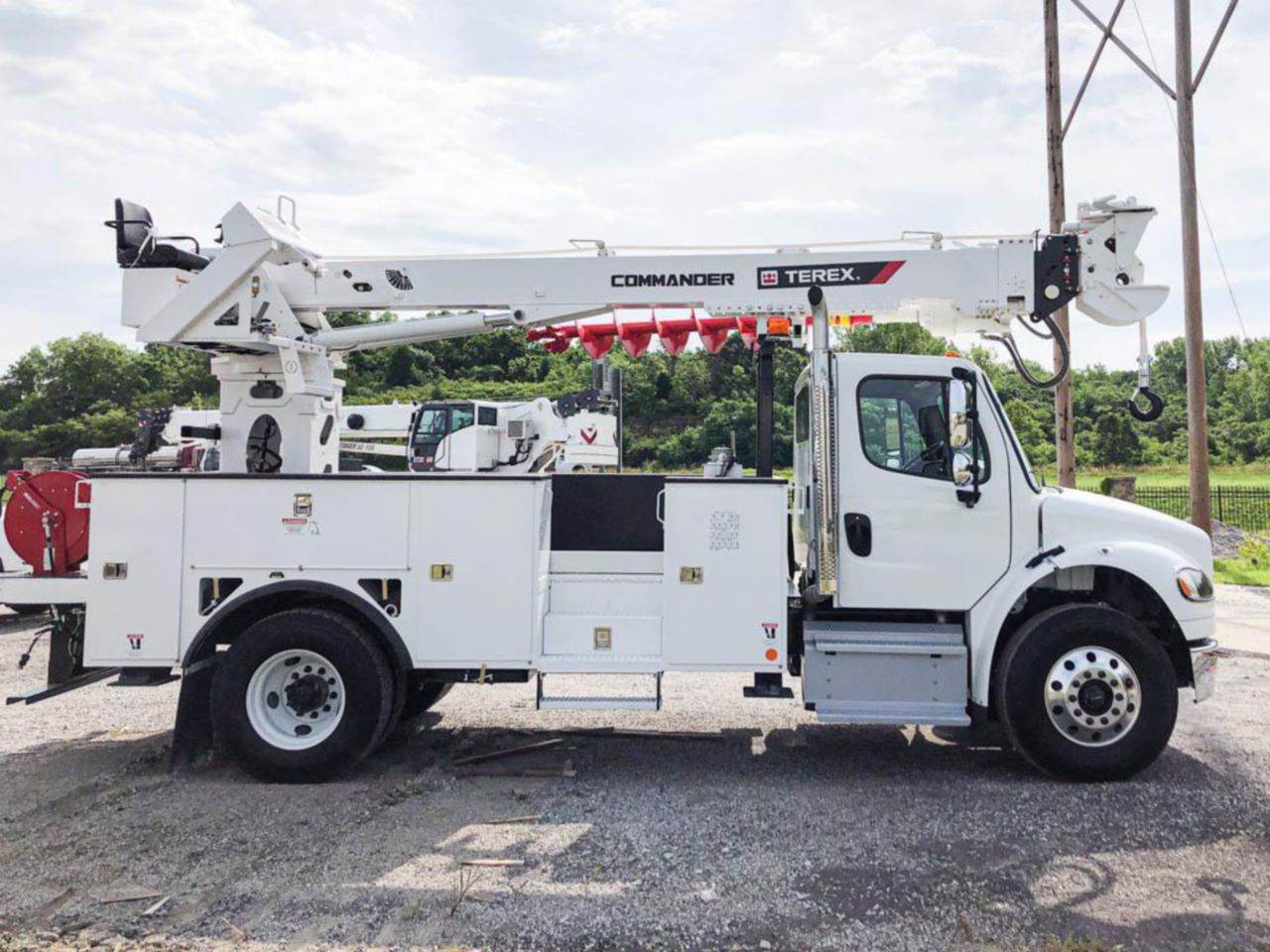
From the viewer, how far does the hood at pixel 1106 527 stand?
575 cm

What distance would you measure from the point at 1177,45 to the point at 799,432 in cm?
1007

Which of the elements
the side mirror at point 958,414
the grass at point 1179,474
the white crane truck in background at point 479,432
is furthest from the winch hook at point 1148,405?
the grass at point 1179,474

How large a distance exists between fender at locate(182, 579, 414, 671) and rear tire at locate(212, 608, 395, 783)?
118mm

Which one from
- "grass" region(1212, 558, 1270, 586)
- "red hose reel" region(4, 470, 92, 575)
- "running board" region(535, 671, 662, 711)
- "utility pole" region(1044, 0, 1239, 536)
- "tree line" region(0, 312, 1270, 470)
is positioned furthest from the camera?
"tree line" region(0, 312, 1270, 470)

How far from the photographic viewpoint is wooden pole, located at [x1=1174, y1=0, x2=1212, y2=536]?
40.2ft

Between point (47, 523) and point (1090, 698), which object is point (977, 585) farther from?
point (47, 523)

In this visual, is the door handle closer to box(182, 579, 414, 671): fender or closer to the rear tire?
box(182, 579, 414, 671): fender

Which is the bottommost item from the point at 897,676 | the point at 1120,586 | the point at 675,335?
the point at 897,676

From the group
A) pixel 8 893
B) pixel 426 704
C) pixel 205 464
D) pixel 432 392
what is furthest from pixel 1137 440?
pixel 8 893

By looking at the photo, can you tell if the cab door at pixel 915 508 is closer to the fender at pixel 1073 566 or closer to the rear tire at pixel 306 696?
the fender at pixel 1073 566

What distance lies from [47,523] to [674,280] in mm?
4629

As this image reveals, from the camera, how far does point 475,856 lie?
4516mm

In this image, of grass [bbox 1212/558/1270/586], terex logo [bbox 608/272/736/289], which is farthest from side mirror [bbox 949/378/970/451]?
grass [bbox 1212/558/1270/586]

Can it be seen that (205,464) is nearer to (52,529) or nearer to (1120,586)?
(52,529)
